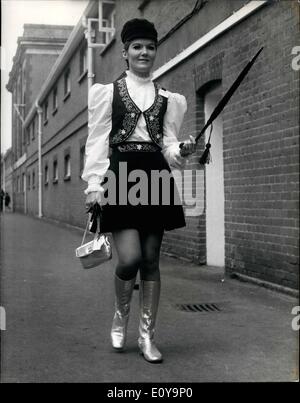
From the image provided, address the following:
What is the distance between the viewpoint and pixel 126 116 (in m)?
3.38

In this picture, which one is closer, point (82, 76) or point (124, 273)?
point (124, 273)

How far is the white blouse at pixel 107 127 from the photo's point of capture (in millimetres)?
3352

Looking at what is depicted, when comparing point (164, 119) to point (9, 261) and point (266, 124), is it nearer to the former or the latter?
point (266, 124)

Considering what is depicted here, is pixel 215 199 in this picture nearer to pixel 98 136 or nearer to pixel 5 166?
pixel 5 166

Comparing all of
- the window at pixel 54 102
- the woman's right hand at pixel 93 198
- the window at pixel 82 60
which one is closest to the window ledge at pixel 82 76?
the window at pixel 82 60

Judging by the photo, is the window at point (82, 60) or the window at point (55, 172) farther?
the window at point (55, 172)

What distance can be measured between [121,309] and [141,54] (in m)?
1.56

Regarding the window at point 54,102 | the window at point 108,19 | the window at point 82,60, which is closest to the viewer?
the window at point 108,19

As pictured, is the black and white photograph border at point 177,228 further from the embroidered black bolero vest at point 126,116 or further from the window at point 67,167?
the window at point 67,167

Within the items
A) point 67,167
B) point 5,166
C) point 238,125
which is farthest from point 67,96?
point 238,125

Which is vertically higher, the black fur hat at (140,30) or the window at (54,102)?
the window at (54,102)

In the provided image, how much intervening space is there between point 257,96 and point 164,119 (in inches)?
110

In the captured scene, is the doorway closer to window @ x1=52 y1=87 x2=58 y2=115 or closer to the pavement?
the pavement
